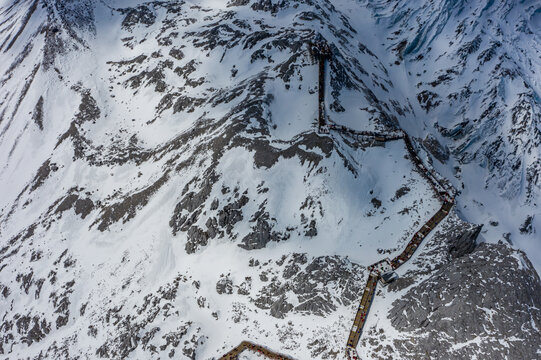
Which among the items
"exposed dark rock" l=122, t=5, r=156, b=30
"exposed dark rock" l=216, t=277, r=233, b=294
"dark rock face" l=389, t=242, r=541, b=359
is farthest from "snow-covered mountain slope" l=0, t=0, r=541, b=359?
"exposed dark rock" l=122, t=5, r=156, b=30

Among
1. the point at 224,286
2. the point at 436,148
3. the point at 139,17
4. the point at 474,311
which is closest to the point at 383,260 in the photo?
the point at 474,311

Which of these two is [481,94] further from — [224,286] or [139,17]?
[139,17]

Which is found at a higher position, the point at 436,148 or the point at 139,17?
the point at 139,17

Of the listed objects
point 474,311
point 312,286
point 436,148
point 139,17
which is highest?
point 139,17

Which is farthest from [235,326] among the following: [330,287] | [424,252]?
[424,252]

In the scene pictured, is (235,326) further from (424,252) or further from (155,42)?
(155,42)

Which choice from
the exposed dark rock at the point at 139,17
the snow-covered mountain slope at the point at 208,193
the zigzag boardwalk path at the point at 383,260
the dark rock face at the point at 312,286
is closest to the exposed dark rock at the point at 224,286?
the snow-covered mountain slope at the point at 208,193
